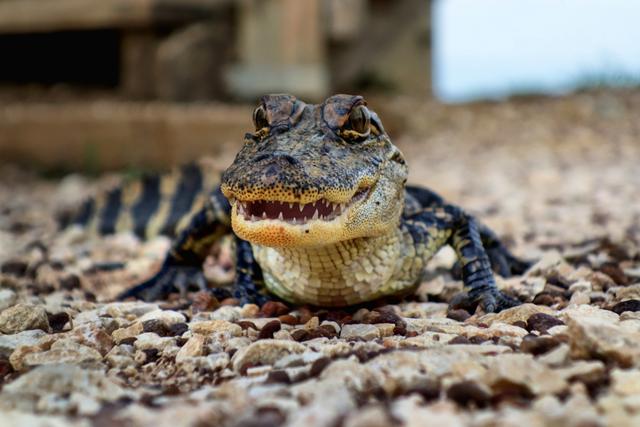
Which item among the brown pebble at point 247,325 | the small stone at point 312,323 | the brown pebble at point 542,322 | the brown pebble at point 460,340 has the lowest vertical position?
the small stone at point 312,323

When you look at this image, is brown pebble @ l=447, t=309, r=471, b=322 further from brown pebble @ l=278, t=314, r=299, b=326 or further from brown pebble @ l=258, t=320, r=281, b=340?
brown pebble @ l=258, t=320, r=281, b=340

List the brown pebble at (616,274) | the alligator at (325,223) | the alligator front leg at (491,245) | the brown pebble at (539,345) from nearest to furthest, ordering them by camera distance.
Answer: the brown pebble at (539,345) → the alligator at (325,223) → the brown pebble at (616,274) → the alligator front leg at (491,245)

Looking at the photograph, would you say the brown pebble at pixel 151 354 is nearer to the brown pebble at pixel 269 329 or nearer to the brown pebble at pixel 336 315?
→ the brown pebble at pixel 269 329

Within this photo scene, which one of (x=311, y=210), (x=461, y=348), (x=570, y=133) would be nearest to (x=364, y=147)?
(x=311, y=210)

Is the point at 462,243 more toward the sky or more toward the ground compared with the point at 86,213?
more toward the sky

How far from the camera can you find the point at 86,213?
6.02 m

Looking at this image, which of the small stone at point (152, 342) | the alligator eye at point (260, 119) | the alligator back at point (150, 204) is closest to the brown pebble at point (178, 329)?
the small stone at point (152, 342)

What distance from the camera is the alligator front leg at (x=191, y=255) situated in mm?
3879

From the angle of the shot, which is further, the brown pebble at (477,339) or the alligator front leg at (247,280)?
the alligator front leg at (247,280)

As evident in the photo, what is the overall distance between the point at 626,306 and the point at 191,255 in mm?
2061

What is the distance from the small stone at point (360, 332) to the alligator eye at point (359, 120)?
0.71 metres

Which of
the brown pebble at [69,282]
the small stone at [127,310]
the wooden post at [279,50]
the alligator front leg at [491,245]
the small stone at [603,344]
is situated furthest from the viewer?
the wooden post at [279,50]

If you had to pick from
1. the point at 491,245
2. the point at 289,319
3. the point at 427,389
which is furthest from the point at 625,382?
the point at 491,245

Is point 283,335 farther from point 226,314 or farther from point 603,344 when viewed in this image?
point 603,344
